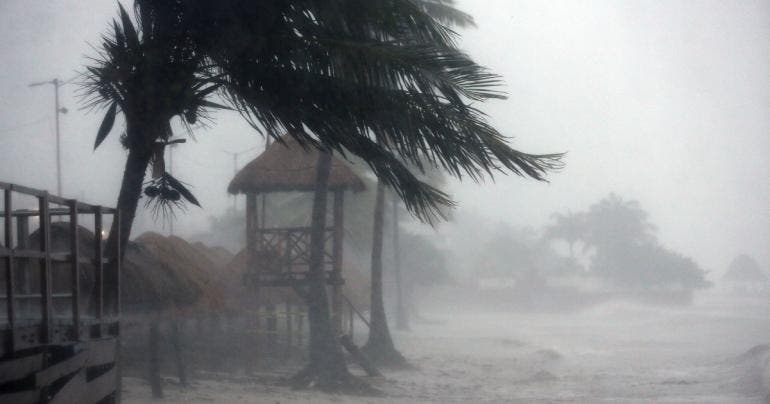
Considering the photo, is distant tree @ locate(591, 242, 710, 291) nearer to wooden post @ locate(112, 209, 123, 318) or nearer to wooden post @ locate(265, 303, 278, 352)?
wooden post @ locate(265, 303, 278, 352)

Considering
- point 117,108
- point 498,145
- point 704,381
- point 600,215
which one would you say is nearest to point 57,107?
point 704,381

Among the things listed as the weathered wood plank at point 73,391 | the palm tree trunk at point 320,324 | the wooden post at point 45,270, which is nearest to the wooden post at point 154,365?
the palm tree trunk at point 320,324

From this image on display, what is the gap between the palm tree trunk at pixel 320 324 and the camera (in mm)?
18469

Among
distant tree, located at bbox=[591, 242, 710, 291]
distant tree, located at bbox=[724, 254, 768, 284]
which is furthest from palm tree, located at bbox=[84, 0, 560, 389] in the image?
distant tree, located at bbox=[724, 254, 768, 284]

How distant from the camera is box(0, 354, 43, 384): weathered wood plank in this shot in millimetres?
5344

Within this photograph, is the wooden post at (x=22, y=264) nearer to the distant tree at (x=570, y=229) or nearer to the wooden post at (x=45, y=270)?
the wooden post at (x=45, y=270)

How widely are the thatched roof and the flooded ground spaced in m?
4.48

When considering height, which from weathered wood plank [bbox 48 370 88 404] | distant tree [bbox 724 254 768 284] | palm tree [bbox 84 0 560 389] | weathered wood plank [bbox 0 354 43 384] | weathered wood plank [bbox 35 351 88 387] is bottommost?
distant tree [bbox 724 254 768 284]

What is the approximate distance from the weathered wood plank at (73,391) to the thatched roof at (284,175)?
14.0 meters

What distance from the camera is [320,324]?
18625 mm

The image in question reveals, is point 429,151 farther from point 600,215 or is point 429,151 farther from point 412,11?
point 600,215

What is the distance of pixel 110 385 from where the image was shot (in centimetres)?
760

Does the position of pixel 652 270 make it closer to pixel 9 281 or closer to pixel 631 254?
pixel 631 254

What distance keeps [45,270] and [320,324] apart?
12991mm
